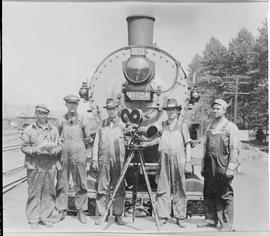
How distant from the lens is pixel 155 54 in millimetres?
5160

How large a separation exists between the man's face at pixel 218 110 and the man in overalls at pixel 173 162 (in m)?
0.35

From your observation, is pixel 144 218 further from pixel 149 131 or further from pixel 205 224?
pixel 149 131

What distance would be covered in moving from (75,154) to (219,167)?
1.53 meters

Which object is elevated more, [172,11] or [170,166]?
[172,11]

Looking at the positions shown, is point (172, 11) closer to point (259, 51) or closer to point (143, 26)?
point (143, 26)

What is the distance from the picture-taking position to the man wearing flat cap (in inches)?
203

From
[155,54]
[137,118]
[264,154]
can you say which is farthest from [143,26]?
[264,154]

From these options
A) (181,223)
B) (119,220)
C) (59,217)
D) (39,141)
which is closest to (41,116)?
(39,141)

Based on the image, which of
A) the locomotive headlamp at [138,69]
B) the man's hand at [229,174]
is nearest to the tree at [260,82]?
the man's hand at [229,174]

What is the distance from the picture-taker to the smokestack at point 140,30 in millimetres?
5082

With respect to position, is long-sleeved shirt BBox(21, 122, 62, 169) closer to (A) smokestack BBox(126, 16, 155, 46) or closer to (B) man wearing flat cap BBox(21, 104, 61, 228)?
(B) man wearing flat cap BBox(21, 104, 61, 228)

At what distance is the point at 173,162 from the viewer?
202 inches

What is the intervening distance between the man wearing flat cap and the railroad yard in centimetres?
8

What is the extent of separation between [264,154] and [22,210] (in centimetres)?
268
